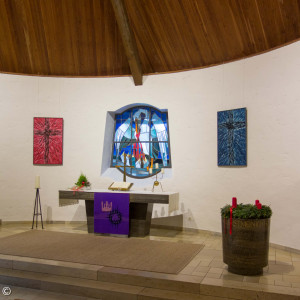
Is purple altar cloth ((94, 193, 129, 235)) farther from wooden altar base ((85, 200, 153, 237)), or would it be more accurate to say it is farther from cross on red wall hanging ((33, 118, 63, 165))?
cross on red wall hanging ((33, 118, 63, 165))

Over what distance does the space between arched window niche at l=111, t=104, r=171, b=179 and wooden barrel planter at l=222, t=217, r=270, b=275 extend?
381 cm

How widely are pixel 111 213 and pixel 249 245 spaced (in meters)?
3.17

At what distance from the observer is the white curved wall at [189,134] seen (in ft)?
19.3

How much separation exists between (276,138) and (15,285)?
444 cm

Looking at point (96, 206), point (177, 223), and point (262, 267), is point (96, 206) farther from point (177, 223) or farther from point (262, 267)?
point (262, 267)

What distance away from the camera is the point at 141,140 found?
329 inches

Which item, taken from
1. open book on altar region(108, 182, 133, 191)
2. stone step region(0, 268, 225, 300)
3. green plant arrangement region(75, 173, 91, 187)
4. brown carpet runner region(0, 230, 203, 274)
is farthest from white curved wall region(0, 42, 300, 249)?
stone step region(0, 268, 225, 300)

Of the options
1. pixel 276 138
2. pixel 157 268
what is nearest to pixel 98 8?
pixel 276 138

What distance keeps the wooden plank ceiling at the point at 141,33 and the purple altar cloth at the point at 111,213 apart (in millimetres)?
2926

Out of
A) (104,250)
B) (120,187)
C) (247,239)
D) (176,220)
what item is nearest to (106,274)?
(104,250)

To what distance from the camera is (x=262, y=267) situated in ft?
14.3

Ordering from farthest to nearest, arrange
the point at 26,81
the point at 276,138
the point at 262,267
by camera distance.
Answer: the point at 26,81 → the point at 276,138 → the point at 262,267

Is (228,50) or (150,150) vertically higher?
(228,50)

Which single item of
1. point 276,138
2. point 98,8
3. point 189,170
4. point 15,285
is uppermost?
point 98,8
